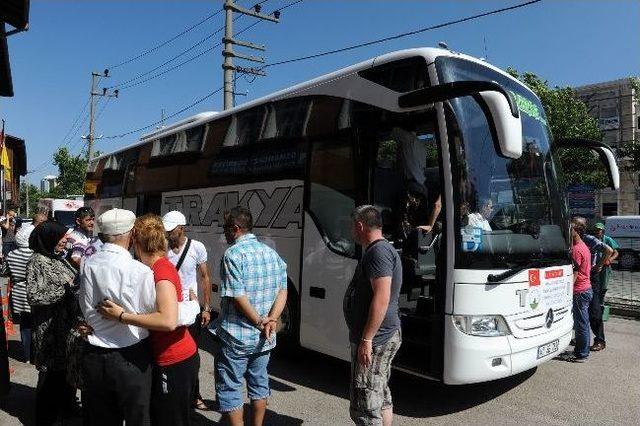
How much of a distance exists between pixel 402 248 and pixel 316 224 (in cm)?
104

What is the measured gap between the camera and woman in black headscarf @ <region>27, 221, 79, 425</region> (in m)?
4.25

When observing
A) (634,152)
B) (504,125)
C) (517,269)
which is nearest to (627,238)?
(634,152)

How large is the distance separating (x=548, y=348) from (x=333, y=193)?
8.83ft

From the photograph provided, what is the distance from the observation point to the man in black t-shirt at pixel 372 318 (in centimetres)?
343

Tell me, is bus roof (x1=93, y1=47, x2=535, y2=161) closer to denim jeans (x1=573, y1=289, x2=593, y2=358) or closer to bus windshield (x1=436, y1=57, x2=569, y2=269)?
bus windshield (x1=436, y1=57, x2=569, y2=269)

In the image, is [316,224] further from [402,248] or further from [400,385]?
[400,385]

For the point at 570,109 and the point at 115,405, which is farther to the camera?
the point at 570,109

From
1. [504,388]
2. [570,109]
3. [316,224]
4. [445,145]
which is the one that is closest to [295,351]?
[316,224]

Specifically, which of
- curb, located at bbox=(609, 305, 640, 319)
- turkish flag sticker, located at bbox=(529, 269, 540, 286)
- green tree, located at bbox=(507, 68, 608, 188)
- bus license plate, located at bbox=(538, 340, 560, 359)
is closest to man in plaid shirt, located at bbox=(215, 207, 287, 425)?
turkish flag sticker, located at bbox=(529, 269, 540, 286)

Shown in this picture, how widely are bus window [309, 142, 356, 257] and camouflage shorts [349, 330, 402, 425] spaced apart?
1889mm

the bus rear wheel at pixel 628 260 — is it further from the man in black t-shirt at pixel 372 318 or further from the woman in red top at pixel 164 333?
the woman in red top at pixel 164 333

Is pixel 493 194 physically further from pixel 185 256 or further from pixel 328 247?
pixel 185 256

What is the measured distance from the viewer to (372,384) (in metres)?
3.57

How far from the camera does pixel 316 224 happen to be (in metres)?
5.92
